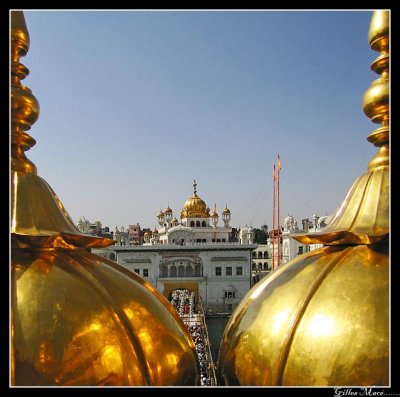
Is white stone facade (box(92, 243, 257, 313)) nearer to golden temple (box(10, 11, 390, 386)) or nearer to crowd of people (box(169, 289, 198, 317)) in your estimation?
crowd of people (box(169, 289, 198, 317))

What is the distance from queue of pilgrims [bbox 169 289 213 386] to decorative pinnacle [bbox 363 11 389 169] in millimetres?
9917

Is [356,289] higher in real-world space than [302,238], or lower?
lower

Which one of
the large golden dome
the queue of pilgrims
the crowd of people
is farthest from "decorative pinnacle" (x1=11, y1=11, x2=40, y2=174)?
the large golden dome

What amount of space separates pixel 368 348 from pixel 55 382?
1730 mm

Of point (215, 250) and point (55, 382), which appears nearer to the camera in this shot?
point (55, 382)

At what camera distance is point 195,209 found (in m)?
36.7

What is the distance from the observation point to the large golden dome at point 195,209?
3631cm

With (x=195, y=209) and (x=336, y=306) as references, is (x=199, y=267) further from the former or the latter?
(x=336, y=306)

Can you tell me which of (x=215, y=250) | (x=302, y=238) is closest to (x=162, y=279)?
(x=215, y=250)

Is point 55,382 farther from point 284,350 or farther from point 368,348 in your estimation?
point 368,348

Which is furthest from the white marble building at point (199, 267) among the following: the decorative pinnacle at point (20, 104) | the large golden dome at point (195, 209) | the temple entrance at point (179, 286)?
the decorative pinnacle at point (20, 104)

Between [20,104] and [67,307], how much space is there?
4.76ft

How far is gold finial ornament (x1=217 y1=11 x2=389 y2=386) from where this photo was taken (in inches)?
85.5
